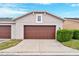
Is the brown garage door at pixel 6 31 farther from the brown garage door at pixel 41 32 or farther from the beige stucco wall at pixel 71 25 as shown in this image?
the beige stucco wall at pixel 71 25

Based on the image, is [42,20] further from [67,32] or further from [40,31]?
[67,32]

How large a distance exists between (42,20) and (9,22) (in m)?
4.59

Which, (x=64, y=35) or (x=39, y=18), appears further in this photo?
(x=39, y=18)

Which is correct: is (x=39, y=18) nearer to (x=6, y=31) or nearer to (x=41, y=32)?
A: (x=41, y=32)

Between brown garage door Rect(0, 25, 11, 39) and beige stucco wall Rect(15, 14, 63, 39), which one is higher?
beige stucco wall Rect(15, 14, 63, 39)

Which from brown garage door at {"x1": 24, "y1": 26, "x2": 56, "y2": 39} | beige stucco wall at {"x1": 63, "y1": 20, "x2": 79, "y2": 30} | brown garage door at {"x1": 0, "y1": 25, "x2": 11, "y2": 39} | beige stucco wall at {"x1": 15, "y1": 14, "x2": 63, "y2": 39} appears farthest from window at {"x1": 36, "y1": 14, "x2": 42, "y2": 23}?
beige stucco wall at {"x1": 63, "y1": 20, "x2": 79, "y2": 30}

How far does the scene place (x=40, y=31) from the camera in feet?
82.9

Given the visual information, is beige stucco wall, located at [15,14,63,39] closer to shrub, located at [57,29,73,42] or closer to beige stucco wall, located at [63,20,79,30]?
shrub, located at [57,29,73,42]

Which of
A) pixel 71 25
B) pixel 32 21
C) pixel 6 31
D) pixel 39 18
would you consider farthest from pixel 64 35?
pixel 71 25

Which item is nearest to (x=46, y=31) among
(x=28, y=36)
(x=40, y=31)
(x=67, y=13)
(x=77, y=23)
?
(x=40, y=31)

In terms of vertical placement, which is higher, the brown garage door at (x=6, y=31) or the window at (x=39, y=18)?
the window at (x=39, y=18)

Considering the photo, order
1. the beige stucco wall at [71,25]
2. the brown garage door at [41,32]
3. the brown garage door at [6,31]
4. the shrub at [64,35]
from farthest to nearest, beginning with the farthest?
1. the beige stucco wall at [71,25]
2. the brown garage door at [6,31]
3. the brown garage door at [41,32]
4. the shrub at [64,35]

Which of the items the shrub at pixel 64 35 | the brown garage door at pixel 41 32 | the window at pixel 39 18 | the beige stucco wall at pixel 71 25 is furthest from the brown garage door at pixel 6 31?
the beige stucco wall at pixel 71 25

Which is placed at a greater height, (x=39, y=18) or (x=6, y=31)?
(x=39, y=18)
